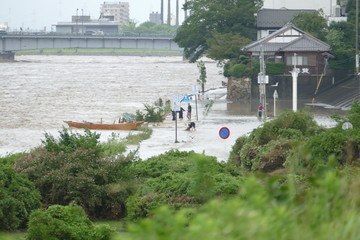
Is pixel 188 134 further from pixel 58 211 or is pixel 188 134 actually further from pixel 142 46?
pixel 142 46

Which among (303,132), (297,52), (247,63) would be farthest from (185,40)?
(303,132)

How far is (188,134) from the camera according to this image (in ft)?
146

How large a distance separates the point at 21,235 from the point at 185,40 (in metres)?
73.5

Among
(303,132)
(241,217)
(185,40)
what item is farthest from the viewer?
(185,40)

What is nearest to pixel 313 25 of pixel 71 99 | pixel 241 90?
pixel 241 90

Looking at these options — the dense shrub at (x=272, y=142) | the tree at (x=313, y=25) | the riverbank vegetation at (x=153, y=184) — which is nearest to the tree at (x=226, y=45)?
Answer: the tree at (x=313, y=25)

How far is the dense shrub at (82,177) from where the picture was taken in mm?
20406

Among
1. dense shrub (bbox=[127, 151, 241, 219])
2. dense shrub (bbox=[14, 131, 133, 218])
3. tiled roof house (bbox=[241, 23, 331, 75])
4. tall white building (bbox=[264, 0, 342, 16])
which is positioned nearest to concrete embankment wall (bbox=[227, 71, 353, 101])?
tiled roof house (bbox=[241, 23, 331, 75])

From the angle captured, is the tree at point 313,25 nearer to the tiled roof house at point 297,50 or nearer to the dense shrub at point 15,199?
the tiled roof house at point 297,50

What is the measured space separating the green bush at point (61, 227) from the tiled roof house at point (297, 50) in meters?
53.9

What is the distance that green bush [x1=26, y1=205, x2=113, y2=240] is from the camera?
15.5m

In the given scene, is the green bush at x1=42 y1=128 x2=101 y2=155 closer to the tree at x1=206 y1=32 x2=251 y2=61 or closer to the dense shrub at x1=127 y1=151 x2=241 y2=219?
the dense shrub at x1=127 y1=151 x2=241 y2=219

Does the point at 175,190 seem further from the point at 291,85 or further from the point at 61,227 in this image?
the point at 291,85

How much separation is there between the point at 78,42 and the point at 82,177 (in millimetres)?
129375
